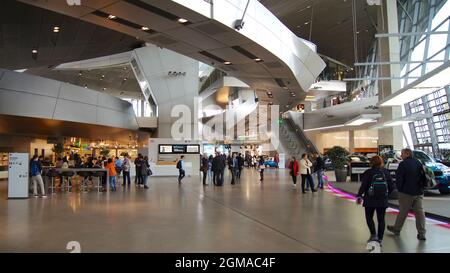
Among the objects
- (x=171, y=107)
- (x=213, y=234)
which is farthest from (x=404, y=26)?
(x=213, y=234)

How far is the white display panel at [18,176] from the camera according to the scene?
1483 cm

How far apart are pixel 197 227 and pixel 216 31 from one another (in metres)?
5.85

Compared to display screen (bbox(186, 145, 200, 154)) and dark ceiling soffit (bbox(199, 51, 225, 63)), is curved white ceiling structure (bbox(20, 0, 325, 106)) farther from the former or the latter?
display screen (bbox(186, 145, 200, 154))

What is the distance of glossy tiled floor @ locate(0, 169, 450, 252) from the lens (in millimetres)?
6957

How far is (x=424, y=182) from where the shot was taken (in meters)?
7.81

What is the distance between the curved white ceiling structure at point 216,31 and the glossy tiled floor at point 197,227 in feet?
16.5

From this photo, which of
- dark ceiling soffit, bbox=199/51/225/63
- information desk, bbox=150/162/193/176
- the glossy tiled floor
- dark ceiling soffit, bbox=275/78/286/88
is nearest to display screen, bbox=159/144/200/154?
information desk, bbox=150/162/193/176

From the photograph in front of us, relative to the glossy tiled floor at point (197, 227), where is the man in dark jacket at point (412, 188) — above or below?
above

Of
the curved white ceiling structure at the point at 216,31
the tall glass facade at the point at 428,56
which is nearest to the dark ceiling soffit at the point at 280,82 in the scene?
the curved white ceiling structure at the point at 216,31

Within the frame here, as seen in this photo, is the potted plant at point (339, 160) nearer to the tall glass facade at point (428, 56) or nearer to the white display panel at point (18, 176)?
the tall glass facade at point (428, 56)

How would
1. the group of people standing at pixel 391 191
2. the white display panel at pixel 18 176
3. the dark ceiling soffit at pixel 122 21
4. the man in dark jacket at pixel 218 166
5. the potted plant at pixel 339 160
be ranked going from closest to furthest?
the group of people standing at pixel 391 191
the dark ceiling soffit at pixel 122 21
the white display panel at pixel 18 176
the man in dark jacket at pixel 218 166
the potted plant at pixel 339 160

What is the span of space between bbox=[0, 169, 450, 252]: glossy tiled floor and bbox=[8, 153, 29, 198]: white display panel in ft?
2.87

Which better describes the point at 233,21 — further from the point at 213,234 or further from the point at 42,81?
the point at 42,81

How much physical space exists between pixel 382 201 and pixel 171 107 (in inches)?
1032
